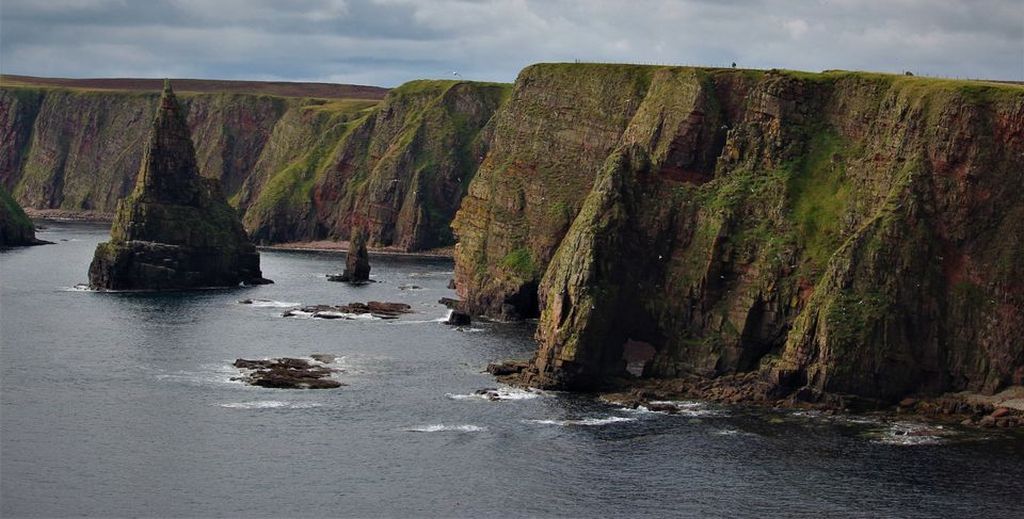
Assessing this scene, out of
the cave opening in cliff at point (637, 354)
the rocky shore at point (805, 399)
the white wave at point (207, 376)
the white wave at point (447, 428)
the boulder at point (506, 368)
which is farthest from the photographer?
the cave opening in cliff at point (637, 354)

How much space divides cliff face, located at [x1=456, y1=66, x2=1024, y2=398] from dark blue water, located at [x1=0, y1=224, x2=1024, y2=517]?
29.4ft

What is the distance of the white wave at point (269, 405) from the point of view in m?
137

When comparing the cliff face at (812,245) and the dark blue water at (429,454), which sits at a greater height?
the cliff face at (812,245)

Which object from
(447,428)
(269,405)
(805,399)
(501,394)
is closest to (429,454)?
(447,428)

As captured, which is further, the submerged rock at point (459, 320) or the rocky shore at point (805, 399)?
the submerged rock at point (459, 320)

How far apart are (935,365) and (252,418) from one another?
66089 mm

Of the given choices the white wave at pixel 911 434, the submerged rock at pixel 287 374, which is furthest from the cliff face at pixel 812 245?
the submerged rock at pixel 287 374

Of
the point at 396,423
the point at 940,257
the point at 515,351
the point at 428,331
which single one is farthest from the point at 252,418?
the point at 940,257

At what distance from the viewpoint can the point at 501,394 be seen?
469 feet

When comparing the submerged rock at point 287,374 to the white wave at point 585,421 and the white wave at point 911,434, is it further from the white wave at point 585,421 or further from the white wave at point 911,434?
the white wave at point 911,434

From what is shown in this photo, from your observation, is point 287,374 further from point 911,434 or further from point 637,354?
point 911,434

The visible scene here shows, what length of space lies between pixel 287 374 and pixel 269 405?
1450 cm

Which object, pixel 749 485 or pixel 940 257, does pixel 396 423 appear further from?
pixel 940 257

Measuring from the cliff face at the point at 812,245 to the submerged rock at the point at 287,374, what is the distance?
897 inches
